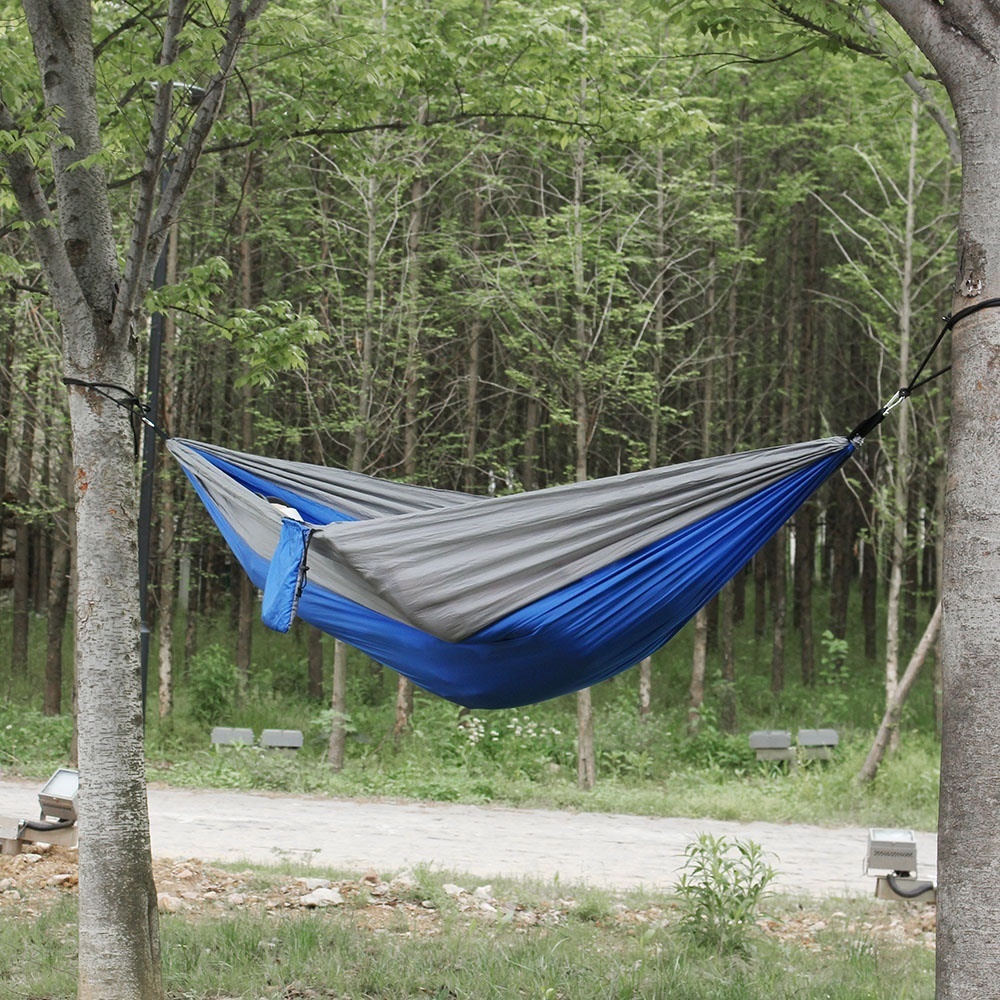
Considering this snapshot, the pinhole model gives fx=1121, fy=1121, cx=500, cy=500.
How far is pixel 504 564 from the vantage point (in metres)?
3.62

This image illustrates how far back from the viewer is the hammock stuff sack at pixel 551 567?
11.6 feet

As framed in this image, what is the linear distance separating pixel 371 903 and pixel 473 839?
2909 millimetres

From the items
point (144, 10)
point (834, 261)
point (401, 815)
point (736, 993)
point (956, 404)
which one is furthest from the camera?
point (834, 261)

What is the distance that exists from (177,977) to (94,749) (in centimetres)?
103

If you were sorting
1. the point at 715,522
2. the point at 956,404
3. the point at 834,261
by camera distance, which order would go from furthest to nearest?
the point at 834,261 → the point at 715,522 → the point at 956,404

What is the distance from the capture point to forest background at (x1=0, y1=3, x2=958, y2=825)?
36.3 ft

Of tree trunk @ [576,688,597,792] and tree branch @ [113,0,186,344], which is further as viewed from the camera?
tree trunk @ [576,688,597,792]

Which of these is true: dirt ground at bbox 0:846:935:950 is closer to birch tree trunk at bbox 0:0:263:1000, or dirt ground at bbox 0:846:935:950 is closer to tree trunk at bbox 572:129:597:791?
birch tree trunk at bbox 0:0:263:1000

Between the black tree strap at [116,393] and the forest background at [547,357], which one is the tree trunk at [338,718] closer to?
the forest background at [547,357]

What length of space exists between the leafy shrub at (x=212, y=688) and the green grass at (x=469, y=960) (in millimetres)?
8309

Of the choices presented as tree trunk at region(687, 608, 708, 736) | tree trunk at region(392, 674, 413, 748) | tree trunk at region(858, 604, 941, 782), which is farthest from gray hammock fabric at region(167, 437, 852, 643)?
tree trunk at region(687, 608, 708, 736)

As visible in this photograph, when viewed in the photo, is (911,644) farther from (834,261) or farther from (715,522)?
(715,522)

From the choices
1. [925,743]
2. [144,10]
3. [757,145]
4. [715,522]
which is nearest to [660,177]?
[757,145]

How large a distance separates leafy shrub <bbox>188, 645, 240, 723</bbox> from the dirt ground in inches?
278
